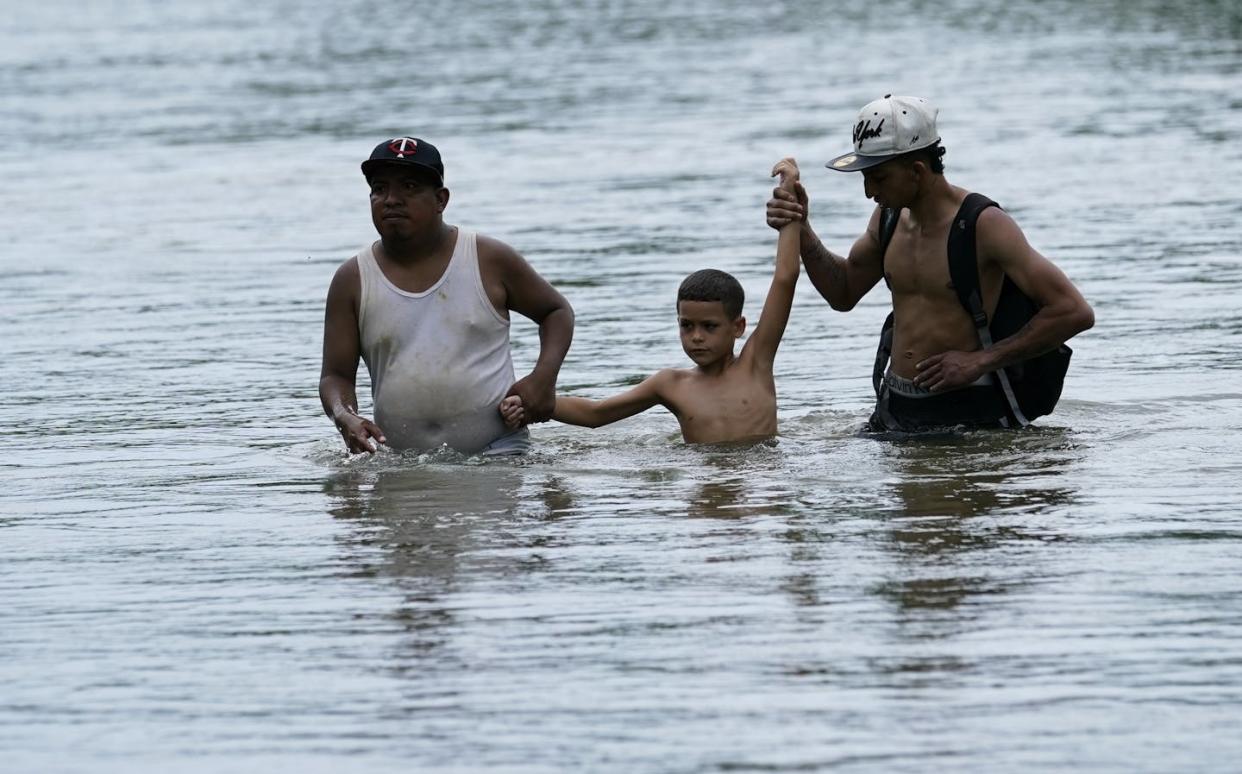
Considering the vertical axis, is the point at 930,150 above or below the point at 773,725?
above

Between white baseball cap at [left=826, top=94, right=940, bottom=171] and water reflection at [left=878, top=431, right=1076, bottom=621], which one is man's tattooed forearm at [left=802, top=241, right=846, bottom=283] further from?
water reflection at [left=878, top=431, right=1076, bottom=621]

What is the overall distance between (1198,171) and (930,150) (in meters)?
12.2

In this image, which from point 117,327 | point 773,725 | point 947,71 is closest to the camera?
point 773,725

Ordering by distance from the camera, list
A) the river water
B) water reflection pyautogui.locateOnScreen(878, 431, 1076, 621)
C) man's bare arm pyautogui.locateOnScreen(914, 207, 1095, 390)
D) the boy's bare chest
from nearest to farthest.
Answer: the river water < water reflection pyautogui.locateOnScreen(878, 431, 1076, 621) < man's bare arm pyautogui.locateOnScreen(914, 207, 1095, 390) < the boy's bare chest

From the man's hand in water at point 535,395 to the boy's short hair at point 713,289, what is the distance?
717 mm

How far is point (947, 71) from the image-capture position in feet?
110

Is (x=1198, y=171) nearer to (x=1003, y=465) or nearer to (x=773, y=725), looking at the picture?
(x=1003, y=465)

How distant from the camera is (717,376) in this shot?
9891 millimetres

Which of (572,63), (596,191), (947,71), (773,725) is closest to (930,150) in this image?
(773,725)

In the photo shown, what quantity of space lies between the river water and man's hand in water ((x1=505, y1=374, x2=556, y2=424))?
0.26 metres

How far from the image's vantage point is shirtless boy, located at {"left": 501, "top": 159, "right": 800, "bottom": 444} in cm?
956

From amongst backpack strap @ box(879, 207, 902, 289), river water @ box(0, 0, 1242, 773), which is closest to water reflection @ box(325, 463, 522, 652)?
river water @ box(0, 0, 1242, 773)

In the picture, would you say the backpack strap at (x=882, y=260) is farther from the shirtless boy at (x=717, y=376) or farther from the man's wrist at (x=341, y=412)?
the man's wrist at (x=341, y=412)

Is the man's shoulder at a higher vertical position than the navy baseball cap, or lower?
lower
